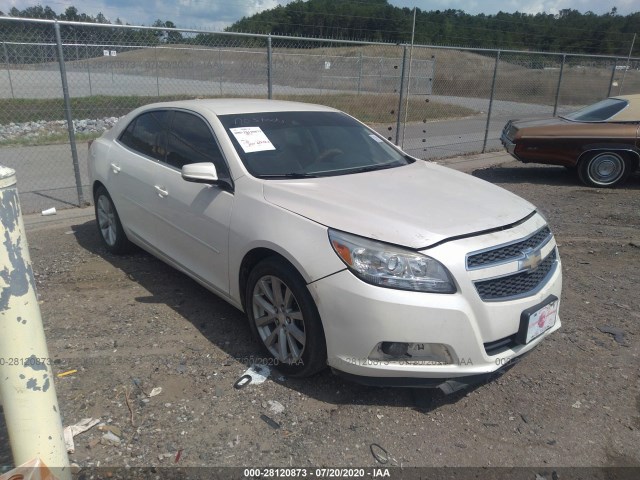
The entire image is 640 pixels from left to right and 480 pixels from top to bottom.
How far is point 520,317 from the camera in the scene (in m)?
2.85

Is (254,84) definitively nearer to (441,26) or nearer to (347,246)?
(441,26)

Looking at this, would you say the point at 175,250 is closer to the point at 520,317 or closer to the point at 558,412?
the point at 520,317

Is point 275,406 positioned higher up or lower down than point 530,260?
lower down

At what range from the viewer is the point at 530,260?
2959 mm

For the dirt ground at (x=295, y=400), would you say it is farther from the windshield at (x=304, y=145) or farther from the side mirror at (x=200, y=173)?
the windshield at (x=304, y=145)

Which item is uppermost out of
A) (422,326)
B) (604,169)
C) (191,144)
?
(191,144)

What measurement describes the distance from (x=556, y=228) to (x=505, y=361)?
4188 millimetres

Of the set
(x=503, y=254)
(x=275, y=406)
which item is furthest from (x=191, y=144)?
(x=503, y=254)

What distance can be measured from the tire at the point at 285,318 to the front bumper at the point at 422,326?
Answer: 97mm

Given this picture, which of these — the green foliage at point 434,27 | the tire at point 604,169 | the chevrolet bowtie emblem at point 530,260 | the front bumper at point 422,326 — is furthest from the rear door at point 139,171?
the green foliage at point 434,27

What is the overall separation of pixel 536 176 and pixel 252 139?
7.53m

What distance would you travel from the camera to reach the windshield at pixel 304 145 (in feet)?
11.9

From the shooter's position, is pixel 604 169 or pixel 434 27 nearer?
pixel 604 169

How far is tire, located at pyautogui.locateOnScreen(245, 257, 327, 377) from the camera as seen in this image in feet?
9.55
